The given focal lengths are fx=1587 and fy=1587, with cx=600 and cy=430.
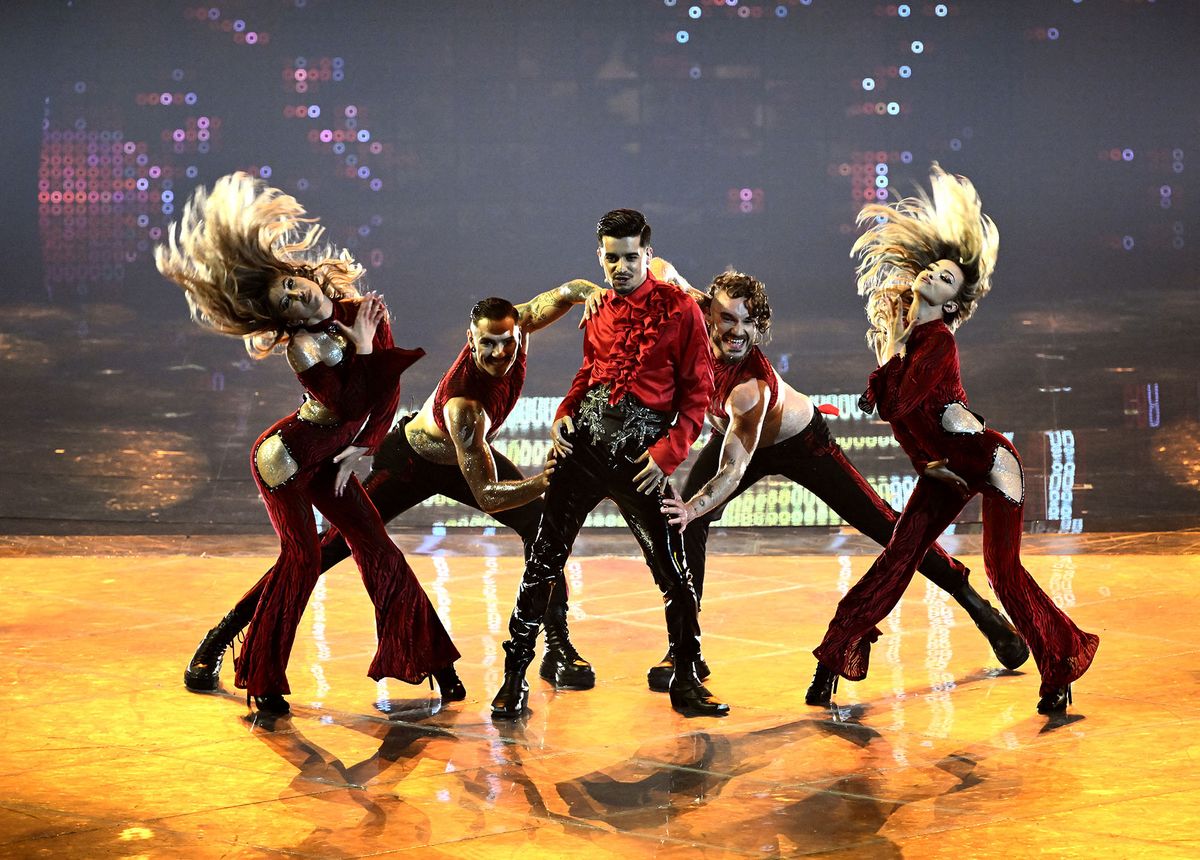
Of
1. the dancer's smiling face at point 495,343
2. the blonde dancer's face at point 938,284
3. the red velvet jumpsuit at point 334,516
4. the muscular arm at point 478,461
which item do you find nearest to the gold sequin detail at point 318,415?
the red velvet jumpsuit at point 334,516

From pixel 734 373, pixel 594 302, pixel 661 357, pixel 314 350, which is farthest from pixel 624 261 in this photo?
pixel 314 350

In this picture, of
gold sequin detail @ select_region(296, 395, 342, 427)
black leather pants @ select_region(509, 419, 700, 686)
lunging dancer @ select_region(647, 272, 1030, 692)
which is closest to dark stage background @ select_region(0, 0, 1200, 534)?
lunging dancer @ select_region(647, 272, 1030, 692)

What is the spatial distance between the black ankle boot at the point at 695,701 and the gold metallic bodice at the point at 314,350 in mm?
1434

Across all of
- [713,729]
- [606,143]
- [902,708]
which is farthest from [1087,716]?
Answer: [606,143]

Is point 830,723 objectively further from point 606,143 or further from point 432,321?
point 606,143

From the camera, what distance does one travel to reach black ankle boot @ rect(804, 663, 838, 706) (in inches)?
191

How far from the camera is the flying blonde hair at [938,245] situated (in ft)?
15.9

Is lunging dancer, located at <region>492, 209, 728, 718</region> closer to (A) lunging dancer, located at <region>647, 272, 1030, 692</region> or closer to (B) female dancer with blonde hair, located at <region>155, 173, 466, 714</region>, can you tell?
(A) lunging dancer, located at <region>647, 272, 1030, 692</region>

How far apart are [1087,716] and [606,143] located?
938 centimetres

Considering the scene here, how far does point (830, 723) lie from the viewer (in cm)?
465

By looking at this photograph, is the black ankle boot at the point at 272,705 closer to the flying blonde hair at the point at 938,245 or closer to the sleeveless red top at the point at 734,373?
the sleeveless red top at the point at 734,373

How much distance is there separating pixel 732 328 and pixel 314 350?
1281 millimetres

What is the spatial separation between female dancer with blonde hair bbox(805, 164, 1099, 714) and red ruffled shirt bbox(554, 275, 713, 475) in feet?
1.76

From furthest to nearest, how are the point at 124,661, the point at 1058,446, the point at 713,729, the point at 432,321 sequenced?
the point at 432,321
the point at 1058,446
the point at 124,661
the point at 713,729
